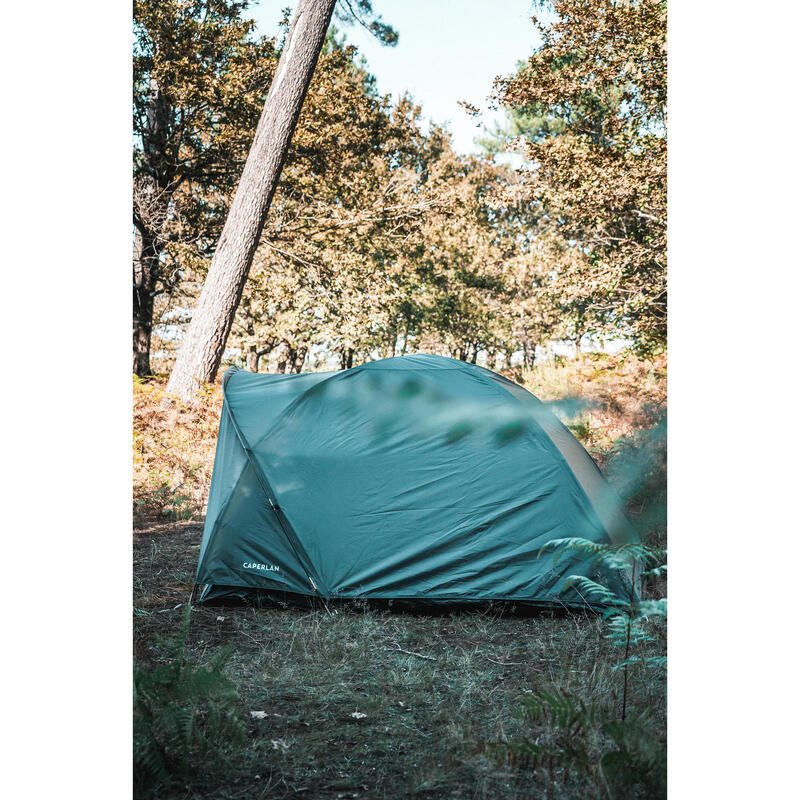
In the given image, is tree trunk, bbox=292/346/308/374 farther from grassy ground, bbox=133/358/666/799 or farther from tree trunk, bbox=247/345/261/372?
grassy ground, bbox=133/358/666/799

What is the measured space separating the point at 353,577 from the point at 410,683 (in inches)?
42.3

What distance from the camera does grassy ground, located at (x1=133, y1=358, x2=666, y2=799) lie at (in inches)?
82.4

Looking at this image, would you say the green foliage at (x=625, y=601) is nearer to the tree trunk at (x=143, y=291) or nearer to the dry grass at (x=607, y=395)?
the dry grass at (x=607, y=395)

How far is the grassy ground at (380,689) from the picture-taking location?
209 cm

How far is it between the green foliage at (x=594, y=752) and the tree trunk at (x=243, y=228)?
646cm

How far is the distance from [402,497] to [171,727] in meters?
2.22

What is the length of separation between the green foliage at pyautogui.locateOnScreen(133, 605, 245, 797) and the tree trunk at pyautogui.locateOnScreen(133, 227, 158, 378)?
8.95m

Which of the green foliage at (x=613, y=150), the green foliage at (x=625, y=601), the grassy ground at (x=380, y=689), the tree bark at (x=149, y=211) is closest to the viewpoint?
the grassy ground at (x=380, y=689)

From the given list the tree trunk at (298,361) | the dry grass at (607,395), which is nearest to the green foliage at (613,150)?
the dry grass at (607,395)

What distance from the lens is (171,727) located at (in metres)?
2.04

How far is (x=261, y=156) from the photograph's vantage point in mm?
7863

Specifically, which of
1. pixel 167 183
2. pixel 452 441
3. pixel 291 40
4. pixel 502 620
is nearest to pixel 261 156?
pixel 291 40
